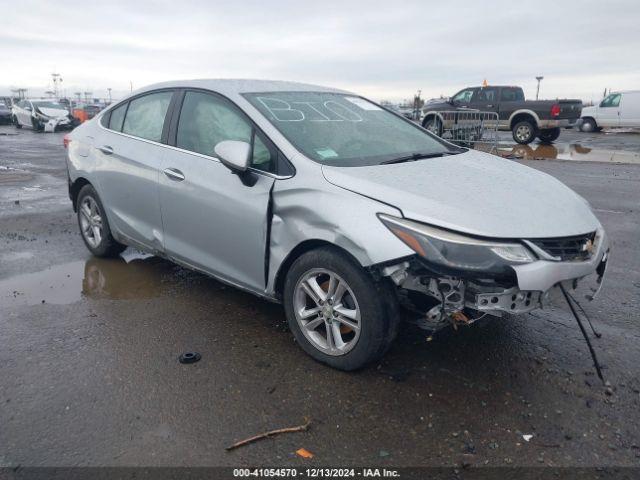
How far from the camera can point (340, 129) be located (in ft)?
12.7

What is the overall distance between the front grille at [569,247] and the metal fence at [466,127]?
1032cm

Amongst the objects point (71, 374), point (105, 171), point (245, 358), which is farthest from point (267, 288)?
point (105, 171)

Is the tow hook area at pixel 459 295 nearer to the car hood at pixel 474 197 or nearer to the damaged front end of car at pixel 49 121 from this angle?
the car hood at pixel 474 197

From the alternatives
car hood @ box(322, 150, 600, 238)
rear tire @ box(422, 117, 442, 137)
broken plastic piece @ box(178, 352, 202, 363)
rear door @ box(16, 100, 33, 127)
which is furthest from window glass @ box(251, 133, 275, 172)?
rear door @ box(16, 100, 33, 127)

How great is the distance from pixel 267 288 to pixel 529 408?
170 centimetres

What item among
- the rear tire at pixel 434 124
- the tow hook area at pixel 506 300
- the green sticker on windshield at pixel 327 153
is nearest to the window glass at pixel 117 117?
the green sticker on windshield at pixel 327 153

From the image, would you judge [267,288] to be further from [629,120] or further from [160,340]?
[629,120]

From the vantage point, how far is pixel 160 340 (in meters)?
3.68

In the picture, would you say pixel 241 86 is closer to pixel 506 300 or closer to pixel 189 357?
pixel 189 357

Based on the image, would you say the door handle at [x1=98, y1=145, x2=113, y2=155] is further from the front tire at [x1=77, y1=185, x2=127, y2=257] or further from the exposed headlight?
the exposed headlight

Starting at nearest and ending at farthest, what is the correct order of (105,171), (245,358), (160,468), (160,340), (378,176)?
1. (160,468)
2. (378,176)
3. (245,358)
4. (160,340)
5. (105,171)

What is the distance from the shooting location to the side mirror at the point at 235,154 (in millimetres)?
3361

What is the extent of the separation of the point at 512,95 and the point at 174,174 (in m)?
18.7

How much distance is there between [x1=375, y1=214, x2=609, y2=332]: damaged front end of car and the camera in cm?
272
